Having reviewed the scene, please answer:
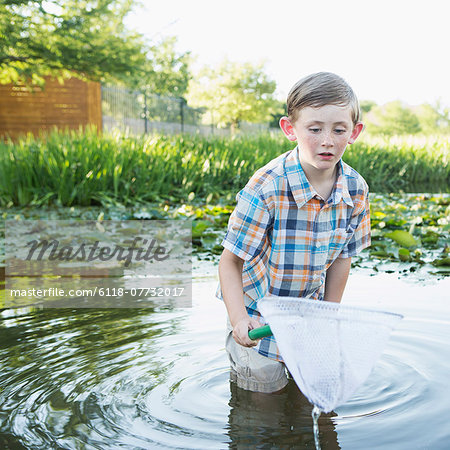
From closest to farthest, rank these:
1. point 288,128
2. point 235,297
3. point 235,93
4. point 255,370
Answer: point 235,297 → point 288,128 → point 255,370 → point 235,93

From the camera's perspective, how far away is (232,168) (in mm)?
9195

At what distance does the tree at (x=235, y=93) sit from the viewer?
43156 millimetres

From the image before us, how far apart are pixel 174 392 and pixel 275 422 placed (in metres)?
0.44

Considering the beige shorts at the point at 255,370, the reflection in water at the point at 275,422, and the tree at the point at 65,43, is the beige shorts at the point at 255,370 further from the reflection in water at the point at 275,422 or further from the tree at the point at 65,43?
the tree at the point at 65,43

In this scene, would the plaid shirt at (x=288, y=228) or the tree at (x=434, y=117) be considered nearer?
the plaid shirt at (x=288, y=228)

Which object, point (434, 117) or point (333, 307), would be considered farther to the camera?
point (434, 117)

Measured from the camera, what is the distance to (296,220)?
2031 mm

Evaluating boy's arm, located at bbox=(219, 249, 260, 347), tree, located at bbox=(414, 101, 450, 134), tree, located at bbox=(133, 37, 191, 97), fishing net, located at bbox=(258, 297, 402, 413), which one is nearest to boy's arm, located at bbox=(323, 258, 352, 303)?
boy's arm, located at bbox=(219, 249, 260, 347)

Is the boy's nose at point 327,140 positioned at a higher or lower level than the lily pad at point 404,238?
higher

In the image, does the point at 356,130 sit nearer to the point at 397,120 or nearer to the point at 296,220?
the point at 296,220

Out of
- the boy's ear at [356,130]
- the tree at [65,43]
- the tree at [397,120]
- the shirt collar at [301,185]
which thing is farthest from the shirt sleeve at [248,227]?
the tree at [397,120]

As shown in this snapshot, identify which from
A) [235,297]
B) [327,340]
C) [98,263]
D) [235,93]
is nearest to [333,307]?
[327,340]

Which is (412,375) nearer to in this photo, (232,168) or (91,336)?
(91,336)

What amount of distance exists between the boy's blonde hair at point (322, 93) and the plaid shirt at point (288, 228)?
0.21 metres
